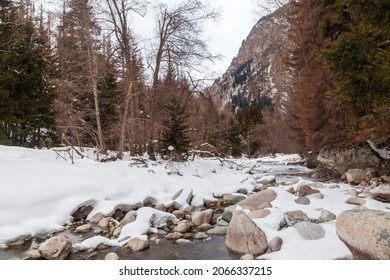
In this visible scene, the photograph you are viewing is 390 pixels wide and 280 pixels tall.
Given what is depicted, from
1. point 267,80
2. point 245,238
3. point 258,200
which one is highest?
point 267,80

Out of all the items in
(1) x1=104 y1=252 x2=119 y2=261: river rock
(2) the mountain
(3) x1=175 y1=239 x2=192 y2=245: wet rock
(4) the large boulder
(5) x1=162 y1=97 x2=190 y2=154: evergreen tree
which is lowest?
(3) x1=175 y1=239 x2=192 y2=245: wet rock

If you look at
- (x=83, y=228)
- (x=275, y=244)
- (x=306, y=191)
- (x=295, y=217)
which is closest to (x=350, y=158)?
(x=306, y=191)

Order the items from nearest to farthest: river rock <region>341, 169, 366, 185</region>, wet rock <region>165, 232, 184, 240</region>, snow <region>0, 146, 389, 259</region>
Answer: snow <region>0, 146, 389, 259</region>
wet rock <region>165, 232, 184, 240</region>
river rock <region>341, 169, 366, 185</region>

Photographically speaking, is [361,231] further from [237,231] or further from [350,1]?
[350,1]

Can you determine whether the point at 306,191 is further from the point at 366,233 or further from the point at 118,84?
the point at 118,84

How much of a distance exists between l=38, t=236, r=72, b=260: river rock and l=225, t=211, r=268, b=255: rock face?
7.95ft

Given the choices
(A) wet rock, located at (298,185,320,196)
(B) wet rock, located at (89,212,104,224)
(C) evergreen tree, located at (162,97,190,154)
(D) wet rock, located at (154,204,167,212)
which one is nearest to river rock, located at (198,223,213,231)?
(D) wet rock, located at (154,204,167,212)

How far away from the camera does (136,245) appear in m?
4.50

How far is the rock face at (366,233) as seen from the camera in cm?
312

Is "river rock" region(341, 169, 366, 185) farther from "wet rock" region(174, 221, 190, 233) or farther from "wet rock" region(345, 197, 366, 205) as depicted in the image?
"wet rock" region(174, 221, 190, 233)

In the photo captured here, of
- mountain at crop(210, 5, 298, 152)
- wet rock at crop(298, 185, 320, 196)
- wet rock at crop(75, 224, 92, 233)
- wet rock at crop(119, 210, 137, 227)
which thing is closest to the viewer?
wet rock at crop(75, 224, 92, 233)

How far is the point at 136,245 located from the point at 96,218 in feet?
5.87

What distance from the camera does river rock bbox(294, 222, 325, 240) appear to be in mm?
4266

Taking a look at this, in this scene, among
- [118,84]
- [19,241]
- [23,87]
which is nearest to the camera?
[19,241]
